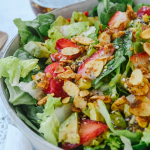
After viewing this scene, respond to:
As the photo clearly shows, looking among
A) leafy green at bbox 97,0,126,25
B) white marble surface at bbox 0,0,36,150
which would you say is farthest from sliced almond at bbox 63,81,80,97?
white marble surface at bbox 0,0,36,150

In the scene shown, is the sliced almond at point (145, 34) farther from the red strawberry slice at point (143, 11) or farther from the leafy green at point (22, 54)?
the leafy green at point (22, 54)

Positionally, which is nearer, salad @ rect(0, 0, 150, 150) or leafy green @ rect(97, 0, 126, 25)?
salad @ rect(0, 0, 150, 150)

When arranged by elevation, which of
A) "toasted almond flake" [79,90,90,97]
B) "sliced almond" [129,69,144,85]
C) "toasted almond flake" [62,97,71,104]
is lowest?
"toasted almond flake" [62,97,71,104]

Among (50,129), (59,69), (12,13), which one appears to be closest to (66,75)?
(59,69)

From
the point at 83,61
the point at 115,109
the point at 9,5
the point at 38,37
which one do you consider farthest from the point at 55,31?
the point at 9,5

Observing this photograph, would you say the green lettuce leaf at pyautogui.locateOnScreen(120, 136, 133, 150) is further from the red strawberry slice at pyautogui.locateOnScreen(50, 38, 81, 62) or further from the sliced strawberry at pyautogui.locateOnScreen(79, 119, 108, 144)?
the red strawberry slice at pyautogui.locateOnScreen(50, 38, 81, 62)

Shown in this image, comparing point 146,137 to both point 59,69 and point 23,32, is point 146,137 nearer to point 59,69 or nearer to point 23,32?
point 59,69

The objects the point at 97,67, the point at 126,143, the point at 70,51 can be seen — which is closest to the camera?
the point at 126,143

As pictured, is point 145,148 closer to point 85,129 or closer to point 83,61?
point 85,129
